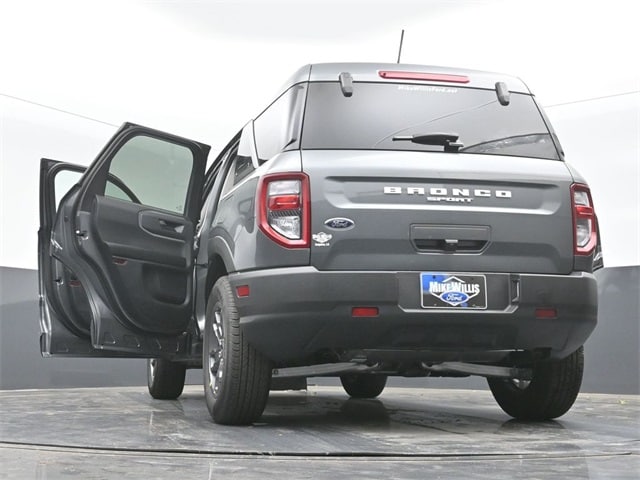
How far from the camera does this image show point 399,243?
4992mm

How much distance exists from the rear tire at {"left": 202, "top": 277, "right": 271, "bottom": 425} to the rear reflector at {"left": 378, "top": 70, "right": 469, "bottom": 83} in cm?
154

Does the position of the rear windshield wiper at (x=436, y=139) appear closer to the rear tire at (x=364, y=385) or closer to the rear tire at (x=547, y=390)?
the rear tire at (x=547, y=390)

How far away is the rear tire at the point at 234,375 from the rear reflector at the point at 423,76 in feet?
5.04

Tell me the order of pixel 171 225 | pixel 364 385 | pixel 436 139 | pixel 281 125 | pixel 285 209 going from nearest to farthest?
pixel 285 209
pixel 436 139
pixel 281 125
pixel 171 225
pixel 364 385

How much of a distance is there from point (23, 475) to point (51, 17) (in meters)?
7.95

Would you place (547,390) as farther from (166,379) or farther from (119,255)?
(166,379)

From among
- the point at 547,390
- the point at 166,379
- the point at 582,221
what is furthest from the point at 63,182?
the point at 582,221

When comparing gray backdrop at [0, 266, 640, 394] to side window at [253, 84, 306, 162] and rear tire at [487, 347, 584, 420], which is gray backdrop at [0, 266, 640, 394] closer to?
rear tire at [487, 347, 584, 420]

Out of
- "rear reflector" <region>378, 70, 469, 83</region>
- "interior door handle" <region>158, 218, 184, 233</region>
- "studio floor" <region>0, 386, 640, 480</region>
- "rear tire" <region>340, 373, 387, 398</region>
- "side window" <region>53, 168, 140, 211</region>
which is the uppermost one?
"rear reflector" <region>378, 70, 469, 83</region>

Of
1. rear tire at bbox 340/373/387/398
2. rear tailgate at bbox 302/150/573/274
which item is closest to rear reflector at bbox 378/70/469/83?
rear tailgate at bbox 302/150/573/274

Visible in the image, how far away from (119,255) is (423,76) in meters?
2.55

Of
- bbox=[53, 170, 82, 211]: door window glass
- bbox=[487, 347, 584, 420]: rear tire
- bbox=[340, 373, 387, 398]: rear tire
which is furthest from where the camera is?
bbox=[340, 373, 387, 398]: rear tire

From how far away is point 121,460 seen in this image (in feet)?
13.8

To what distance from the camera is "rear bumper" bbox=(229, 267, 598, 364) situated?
493 centimetres
